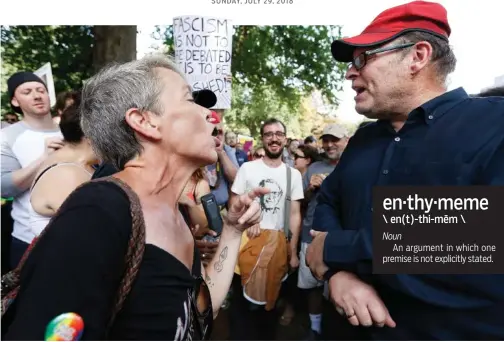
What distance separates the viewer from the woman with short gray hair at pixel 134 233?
688mm

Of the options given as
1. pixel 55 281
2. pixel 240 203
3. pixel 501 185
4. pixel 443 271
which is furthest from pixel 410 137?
pixel 55 281

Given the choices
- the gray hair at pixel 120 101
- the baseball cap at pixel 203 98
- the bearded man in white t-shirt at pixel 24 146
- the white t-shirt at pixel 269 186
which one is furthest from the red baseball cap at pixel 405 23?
the white t-shirt at pixel 269 186

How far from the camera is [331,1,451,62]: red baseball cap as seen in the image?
111 centimetres

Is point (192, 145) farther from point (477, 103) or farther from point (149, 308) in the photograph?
point (477, 103)

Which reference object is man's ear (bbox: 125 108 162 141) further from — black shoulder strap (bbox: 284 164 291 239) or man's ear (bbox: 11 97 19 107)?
black shoulder strap (bbox: 284 164 291 239)

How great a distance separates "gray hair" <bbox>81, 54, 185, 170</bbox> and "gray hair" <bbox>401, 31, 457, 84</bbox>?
25.3 inches

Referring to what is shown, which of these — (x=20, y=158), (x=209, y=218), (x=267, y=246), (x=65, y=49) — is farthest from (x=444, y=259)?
(x=65, y=49)

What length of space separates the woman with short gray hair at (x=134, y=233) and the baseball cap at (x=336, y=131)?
2.04 metres

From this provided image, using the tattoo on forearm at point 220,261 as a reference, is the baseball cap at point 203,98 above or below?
above

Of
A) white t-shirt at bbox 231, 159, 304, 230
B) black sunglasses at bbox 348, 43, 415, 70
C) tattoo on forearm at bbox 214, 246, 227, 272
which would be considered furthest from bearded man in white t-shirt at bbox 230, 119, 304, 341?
black sunglasses at bbox 348, 43, 415, 70

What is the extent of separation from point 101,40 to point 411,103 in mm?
3422

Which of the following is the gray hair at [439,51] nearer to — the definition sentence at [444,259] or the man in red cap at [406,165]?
the man in red cap at [406,165]

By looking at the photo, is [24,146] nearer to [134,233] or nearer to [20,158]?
[20,158]

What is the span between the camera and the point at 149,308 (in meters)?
0.83
